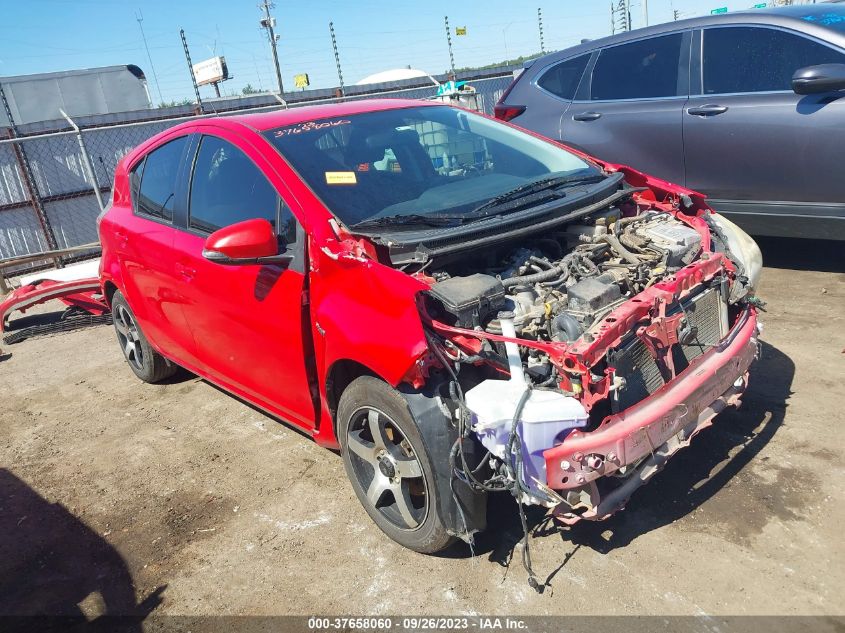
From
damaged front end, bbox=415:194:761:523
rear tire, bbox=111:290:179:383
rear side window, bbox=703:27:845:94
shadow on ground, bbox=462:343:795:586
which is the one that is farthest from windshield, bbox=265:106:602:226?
rear tire, bbox=111:290:179:383

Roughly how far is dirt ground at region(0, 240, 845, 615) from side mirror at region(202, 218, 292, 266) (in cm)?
130

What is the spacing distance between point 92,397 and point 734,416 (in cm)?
460

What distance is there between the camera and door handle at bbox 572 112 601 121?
592 cm

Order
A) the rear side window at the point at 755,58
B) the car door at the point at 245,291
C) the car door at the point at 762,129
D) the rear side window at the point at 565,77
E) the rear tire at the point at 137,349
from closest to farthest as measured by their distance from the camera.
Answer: the car door at the point at 245,291 → the car door at the point at 762,129 → the rear side window at the point at 755,58 → the rear tire at the point at 137,349 → the rear side window at the point at 565,77

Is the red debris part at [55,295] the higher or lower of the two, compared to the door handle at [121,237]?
lower

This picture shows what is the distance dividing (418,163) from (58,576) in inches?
106

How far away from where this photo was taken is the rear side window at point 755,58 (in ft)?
15.7

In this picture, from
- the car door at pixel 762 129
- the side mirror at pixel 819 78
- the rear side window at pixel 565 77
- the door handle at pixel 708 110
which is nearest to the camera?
the side mirror at pixel 819 78

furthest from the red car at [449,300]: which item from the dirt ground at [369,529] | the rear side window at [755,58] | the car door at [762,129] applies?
the rear side window at [755,58]

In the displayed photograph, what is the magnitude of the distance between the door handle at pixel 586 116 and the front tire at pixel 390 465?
413cm

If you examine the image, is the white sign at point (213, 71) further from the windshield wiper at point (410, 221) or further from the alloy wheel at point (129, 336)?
the windshield wiper at point (410, 221)

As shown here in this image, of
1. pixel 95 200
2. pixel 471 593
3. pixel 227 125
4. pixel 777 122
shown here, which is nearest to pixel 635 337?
pixel 471 593

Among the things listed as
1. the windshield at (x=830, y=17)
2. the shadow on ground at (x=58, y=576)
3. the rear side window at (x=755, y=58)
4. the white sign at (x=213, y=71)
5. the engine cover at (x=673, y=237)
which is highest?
the white sign at (x=213, y=71)

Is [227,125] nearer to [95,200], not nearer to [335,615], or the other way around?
[335,615]
